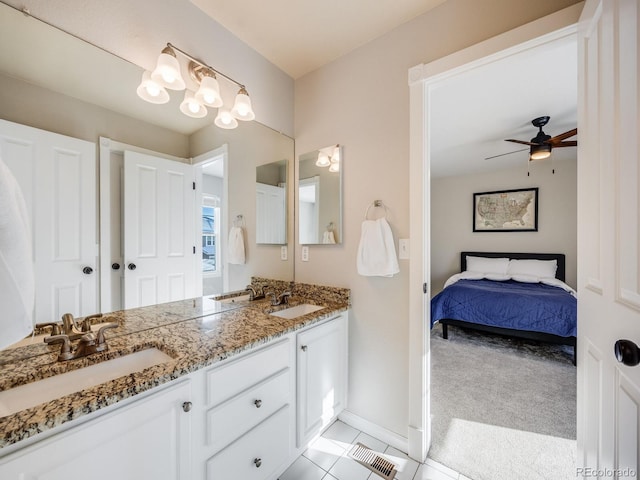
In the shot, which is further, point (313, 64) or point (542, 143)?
point (542, 143)

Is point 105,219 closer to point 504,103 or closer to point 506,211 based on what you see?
point 504,103

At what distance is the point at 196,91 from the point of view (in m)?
1.46

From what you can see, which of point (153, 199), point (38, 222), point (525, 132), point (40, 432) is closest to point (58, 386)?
point (40, 432)

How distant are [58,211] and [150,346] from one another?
636 mm

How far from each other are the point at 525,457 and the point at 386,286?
4.13 ft

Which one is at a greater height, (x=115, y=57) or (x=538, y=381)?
(x=115, y=57)

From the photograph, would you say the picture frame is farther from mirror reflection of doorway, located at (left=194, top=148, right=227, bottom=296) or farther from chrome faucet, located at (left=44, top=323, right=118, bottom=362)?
chrome faucet, located at (left=44, top=323, right=118, bottom=362)

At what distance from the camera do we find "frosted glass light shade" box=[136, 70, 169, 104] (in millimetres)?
1263

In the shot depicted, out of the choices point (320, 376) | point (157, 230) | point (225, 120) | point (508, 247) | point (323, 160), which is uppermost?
point (225, 120)

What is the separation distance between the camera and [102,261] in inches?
46.1

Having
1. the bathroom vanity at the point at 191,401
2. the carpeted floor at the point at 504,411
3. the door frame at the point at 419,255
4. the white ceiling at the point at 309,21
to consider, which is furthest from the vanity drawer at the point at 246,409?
the white ceiling at the point at 309,21

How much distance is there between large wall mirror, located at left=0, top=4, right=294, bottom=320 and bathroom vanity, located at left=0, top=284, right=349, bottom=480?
0.30 metres

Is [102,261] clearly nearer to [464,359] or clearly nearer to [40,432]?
[40,432]

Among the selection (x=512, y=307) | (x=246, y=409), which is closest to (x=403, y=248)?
(x=246, y=409)
